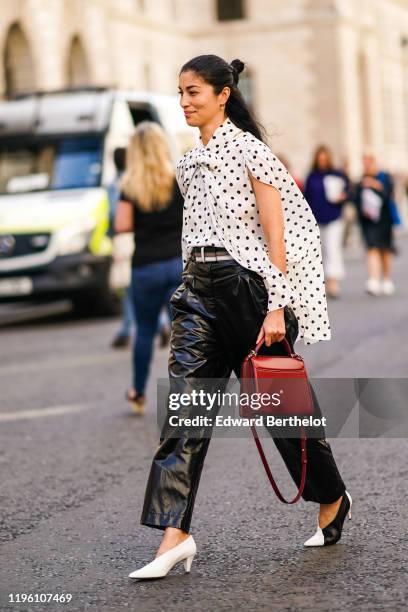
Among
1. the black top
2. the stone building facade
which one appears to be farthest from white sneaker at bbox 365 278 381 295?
the stone building facade

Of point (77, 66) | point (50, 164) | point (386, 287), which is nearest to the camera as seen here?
point (50, 164)

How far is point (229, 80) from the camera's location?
5164mm

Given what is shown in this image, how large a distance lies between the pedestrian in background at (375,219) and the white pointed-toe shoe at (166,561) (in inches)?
531

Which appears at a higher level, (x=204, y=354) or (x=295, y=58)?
(x=204, y=354)

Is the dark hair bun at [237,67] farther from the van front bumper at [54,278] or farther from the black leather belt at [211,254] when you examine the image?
the van front bumper at [54,278]

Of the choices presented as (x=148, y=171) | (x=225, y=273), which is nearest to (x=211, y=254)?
(x=225, y=273)

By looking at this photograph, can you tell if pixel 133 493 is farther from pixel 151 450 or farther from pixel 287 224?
pixel 287 224

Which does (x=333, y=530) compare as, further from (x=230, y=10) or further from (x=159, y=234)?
(x=230, y=10)

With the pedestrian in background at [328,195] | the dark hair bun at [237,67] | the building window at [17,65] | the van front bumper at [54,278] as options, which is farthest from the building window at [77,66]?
the dark hair bun at [237,67]

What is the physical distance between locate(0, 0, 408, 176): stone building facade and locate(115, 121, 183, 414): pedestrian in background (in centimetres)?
3765

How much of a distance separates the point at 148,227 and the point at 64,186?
317 inches

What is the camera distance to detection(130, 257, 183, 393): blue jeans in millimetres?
9281

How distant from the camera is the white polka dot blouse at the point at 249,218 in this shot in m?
5.11

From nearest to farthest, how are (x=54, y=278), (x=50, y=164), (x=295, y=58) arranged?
(x=54, y=278)
(x=50, y=164)
(x=295, y=58)
